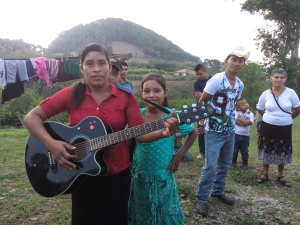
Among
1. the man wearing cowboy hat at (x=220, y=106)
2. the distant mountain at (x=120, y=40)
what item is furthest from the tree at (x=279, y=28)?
the distant mountain at (x=120, y=40)

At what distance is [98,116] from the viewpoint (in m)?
1.70

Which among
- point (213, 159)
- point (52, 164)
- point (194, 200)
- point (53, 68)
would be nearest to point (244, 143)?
point (194, 200)

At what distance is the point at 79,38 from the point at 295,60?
6234cm

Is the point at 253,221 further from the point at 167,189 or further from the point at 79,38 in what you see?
the point at 79,38

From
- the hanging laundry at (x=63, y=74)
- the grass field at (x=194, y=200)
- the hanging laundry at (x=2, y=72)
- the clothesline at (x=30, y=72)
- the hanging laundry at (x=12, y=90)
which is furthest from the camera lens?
the hanging laundry at (x=63, y=74)

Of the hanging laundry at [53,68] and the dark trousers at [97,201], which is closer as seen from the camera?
the dark trousers at [97,201]

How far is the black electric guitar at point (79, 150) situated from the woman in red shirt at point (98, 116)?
5 cm

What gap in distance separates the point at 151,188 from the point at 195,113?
2.52 feet

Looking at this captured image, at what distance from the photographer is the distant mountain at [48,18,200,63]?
68.9 metres

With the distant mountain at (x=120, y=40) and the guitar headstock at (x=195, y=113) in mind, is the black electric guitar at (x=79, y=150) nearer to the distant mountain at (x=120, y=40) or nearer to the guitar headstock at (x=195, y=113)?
the guitar headstock at (x=195, y=113)

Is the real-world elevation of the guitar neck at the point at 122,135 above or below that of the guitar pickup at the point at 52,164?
above

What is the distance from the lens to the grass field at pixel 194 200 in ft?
9.69

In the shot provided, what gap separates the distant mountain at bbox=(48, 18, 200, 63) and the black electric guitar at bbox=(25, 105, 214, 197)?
2651 inches

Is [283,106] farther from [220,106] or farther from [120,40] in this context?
[120,40]
